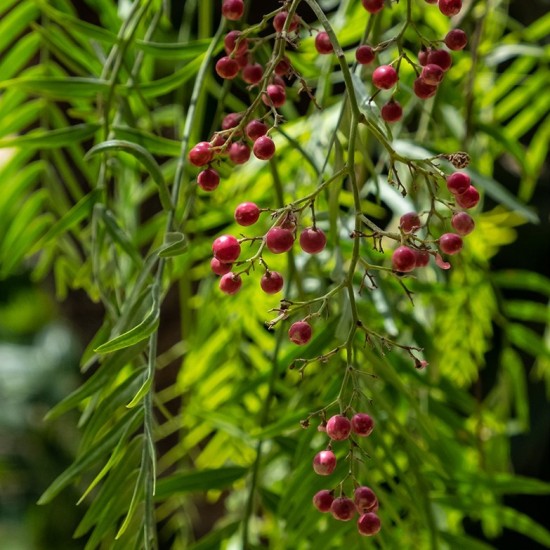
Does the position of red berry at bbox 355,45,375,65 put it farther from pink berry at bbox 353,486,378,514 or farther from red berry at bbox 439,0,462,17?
pink berry at bbox 353,486,378,514

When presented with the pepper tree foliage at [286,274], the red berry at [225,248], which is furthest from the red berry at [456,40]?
the red berry at [225,248]

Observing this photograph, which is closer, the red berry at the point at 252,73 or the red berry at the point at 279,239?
the red berry at the point at 279,239

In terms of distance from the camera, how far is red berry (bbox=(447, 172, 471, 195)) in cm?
37

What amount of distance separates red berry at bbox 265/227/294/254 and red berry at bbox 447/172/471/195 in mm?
69

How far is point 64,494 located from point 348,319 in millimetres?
1859

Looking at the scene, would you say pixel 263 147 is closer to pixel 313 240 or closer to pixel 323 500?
pixel 313 240

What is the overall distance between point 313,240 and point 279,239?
2cm

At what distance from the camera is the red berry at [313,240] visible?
0.35 metres

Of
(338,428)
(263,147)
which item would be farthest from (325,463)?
(263,147)

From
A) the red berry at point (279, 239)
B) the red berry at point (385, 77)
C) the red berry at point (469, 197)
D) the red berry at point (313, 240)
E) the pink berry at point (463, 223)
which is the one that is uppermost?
the red berry at point (385, 77)

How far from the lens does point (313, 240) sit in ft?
1.14

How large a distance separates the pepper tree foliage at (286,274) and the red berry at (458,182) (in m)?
0.01

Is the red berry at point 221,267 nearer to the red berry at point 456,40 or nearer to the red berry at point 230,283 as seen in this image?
the red berry at point 230,283

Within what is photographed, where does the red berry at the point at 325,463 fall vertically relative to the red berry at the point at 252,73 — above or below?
below
